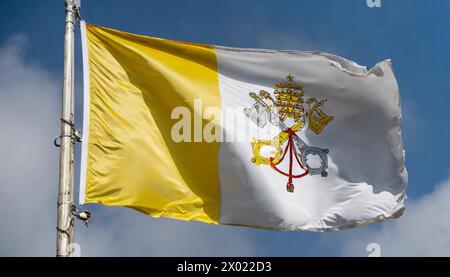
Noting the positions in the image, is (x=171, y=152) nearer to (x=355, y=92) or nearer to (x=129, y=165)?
(x=129, y=165)

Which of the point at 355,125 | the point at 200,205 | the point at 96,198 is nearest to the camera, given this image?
the point at 96,198

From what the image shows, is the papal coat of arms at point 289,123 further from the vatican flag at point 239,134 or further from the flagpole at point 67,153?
the flagpole at point 67,153

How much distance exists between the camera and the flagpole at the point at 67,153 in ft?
36.3

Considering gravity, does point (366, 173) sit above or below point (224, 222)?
above

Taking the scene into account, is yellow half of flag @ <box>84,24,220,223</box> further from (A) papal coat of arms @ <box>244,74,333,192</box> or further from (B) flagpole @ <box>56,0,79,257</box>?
(A) papal coat of arms @ <box>244,74,333,192</box>

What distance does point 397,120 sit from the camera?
→ 48.4ft

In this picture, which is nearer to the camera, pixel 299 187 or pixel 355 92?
pixel 299 187

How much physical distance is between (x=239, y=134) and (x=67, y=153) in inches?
133

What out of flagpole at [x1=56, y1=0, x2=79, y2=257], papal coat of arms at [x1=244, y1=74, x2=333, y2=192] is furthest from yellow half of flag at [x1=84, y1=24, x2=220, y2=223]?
papal coat of arms at [x1=244, y1=74, x2=333, y2=192]

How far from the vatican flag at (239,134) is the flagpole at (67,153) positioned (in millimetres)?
378

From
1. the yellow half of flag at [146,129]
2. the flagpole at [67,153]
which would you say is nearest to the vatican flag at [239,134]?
the yellow half of flag at [146,129]

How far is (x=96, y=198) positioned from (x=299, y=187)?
3798 millimetres
